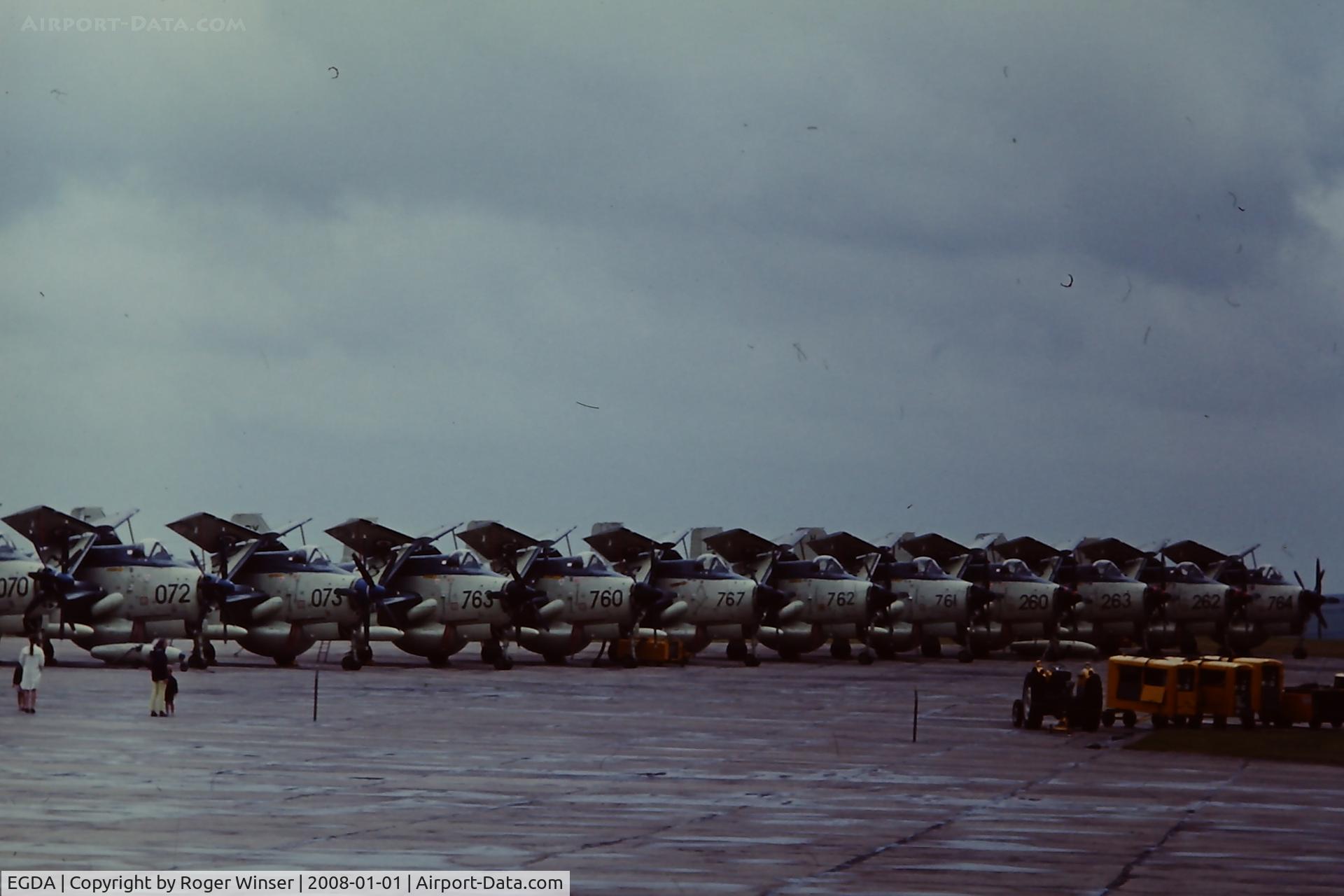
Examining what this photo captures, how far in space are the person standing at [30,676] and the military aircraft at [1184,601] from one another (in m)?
54.8

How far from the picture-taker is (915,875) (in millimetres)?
16297

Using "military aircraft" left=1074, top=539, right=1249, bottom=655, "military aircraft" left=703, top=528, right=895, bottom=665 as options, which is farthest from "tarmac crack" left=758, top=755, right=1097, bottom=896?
"military aircraft" left=1074, top=539, right=1249, bottom=655

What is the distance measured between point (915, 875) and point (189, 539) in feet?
146

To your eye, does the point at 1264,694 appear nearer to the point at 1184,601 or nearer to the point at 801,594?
the point at 801,594

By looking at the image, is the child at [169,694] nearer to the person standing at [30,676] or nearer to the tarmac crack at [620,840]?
the person standing at [30,676]

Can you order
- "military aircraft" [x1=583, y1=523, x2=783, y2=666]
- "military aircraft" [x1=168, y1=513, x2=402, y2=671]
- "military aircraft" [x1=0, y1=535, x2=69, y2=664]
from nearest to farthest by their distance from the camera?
"military aircraft" [x1=0, y1=535, x2=69, y2=664] → "military aircraft" [x1=168, y1=513, x2=402, y2=671] → "military aircraft" [x1=583, y1=523, x2=783, y2=666]

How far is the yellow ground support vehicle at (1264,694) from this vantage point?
3803cm

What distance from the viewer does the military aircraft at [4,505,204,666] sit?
53.1m

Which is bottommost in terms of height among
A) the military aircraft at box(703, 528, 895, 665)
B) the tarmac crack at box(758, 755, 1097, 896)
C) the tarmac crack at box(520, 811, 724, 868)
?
the tarmac crack at box(520, 811, 724, 868)

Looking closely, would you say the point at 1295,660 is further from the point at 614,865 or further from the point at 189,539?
the point at 614,865

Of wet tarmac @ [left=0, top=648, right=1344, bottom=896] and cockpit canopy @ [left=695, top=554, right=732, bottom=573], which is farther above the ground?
cockpit canopy @ [left=695, top=554, right=732, bottom=573]
